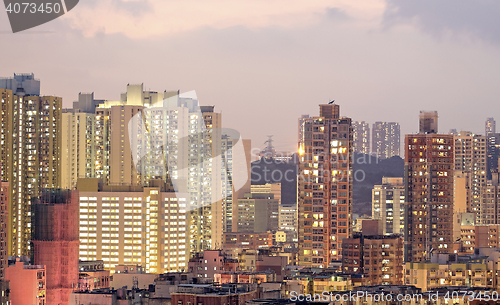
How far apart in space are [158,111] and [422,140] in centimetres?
4094

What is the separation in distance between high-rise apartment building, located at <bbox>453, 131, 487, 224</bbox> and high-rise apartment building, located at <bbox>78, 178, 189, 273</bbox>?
60.8 meters

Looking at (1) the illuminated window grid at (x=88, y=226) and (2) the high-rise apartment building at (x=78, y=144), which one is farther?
(2) the high-rise apartment building at (x=78, y=144)

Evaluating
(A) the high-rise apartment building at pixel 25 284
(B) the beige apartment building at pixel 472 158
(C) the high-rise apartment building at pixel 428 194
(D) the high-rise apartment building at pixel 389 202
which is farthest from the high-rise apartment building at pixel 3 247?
(B) the beige apartment building at pixel 472 158

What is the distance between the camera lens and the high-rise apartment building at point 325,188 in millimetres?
101688

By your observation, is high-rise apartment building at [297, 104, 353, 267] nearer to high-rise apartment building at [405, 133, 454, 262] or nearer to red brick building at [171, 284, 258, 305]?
high-rise apartment building at [405, 133, 454, 262]

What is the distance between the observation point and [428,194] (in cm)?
11950

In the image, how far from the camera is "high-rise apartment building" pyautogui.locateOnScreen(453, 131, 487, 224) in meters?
166

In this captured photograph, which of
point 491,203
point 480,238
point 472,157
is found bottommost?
point 480,238

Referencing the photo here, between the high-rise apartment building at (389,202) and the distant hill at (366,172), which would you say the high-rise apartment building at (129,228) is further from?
the distant hill at (366,172)

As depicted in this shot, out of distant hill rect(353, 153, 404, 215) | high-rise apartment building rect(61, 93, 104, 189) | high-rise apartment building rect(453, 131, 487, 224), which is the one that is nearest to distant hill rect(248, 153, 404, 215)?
distant hill rect(353, 153, 404, 215)

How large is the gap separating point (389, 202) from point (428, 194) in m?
45.6

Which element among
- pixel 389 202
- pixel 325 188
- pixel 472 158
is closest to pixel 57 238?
pixel 325 188

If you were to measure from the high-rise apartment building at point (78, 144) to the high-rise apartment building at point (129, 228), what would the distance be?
1882 centimetres

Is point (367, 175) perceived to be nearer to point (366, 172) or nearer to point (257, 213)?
point (366, 172)
